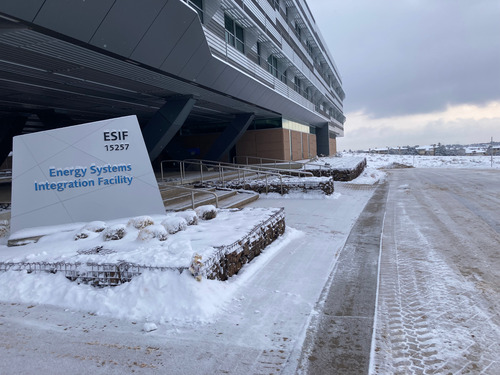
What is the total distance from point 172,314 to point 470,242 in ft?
21.4

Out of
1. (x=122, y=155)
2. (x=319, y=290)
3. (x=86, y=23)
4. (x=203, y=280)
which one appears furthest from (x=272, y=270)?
(x=86, y=23)

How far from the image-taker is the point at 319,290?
5203 millimetres

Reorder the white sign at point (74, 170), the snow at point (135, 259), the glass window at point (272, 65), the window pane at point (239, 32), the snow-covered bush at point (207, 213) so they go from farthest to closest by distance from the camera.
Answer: the glass window at point (272, 65) → the window pane at point (239, 32) → the snow-covered bush at point (207, 213) → the white sign at point (74, 170) → the snow at point (135, 259)

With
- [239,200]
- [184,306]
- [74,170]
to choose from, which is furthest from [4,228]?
[239,200]

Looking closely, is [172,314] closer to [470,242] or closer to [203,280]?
[203,280]

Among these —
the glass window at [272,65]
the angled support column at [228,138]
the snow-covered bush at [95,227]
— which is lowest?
the snow-covered bush at [95,227]

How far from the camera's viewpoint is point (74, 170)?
7664 mm

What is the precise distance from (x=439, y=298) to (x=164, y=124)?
1283 centimetres

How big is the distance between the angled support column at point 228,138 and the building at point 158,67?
0.07 m

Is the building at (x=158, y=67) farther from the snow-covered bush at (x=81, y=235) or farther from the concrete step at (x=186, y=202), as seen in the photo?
the snow-covered bush at (x=81, y=235)

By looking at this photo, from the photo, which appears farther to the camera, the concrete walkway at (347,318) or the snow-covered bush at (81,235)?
the snow-covered bush at (81,235)

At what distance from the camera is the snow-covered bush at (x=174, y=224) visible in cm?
665

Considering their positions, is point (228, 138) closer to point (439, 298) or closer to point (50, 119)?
point (50, 119)

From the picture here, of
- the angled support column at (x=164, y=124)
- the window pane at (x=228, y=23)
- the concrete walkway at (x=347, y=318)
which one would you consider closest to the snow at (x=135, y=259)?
the concrete walkway at (x=347, y=318)
